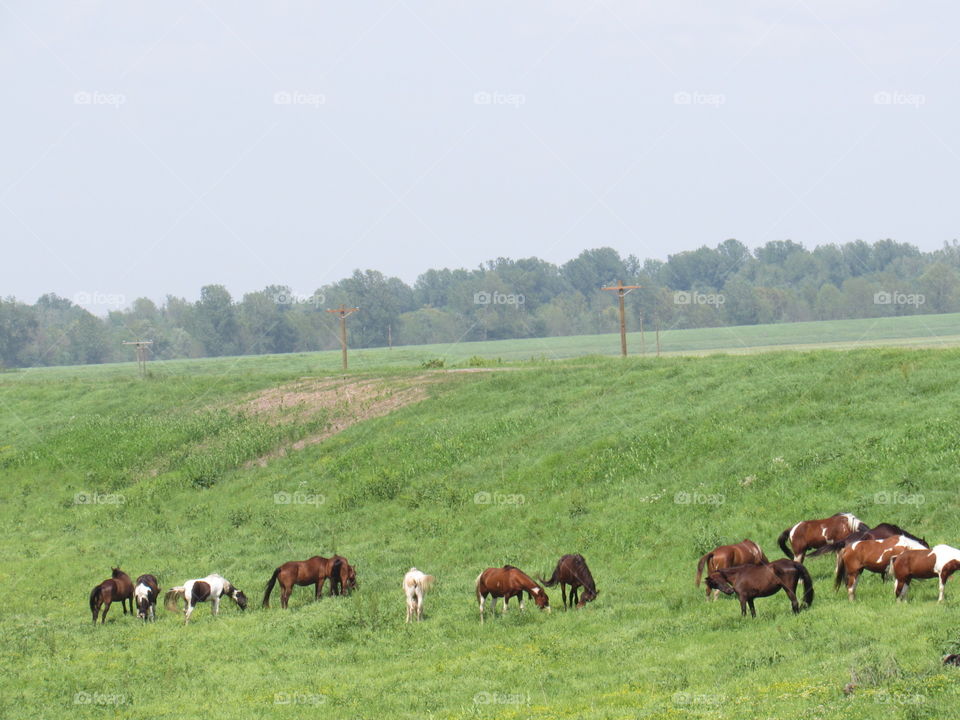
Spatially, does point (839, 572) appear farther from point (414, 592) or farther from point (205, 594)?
point (205, 594)

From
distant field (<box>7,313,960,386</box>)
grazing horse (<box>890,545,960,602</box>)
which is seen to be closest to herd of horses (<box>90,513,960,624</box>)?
grazing horse (<box>890,545,960,602</box>)

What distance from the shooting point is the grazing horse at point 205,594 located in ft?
78.8

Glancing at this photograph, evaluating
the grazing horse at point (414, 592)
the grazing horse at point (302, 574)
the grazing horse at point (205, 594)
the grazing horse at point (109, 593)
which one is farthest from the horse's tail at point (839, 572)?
the grazing horse at point (109, 593)

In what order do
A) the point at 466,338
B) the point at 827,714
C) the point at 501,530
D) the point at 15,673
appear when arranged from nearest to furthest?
the point at 827,714 → the point at 15,673 → the point at 501,530 → the point at 466,338

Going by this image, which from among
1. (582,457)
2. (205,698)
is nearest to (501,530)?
(582,457)

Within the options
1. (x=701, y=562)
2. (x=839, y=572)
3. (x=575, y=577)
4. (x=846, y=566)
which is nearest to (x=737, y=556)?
(x=701, y=562)

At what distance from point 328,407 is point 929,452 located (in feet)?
95.1

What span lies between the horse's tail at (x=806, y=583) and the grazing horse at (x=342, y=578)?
11.1m

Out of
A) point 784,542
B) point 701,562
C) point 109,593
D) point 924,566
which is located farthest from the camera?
point 109,593

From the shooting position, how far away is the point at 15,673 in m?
20.3

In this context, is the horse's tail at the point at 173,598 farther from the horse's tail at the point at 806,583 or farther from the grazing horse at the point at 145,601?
the horse's tail at the point at 806,583

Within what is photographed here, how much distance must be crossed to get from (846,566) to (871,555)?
1.61 feet

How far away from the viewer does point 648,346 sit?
136875 mm

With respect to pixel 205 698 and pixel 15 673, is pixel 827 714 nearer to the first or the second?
pixel 205 698
